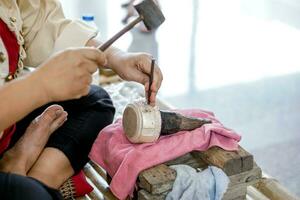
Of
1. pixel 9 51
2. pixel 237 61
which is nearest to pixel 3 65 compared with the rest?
pixel 9 51

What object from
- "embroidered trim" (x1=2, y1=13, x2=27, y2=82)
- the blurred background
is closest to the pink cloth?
"embroidered trim" (x1=2, y1=13, x2=27, y2=82)

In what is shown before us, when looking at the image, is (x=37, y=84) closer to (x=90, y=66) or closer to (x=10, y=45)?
(x=90, y=66)

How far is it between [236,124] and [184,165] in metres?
0.80

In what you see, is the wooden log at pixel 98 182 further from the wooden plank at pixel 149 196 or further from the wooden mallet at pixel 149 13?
→ the wooden mallet at pixel 149 13

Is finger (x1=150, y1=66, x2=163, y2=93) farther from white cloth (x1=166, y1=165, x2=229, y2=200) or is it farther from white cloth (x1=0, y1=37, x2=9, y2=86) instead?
white cloth (x1=0, y1=37, x2=9, y2=86)

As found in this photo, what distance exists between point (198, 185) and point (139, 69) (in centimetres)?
27

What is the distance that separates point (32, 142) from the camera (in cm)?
102

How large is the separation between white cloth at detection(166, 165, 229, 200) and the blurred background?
1.87ft

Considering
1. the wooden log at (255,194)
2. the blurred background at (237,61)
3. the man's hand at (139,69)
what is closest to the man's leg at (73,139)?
the man's hand at (139,69)

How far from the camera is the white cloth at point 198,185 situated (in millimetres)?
917

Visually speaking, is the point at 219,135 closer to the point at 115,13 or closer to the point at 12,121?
the point at 12,121

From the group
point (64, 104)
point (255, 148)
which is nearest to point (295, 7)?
point (255, 148)

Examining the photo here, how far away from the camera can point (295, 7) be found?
2770 millimetres

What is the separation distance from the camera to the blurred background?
66.0 inches
